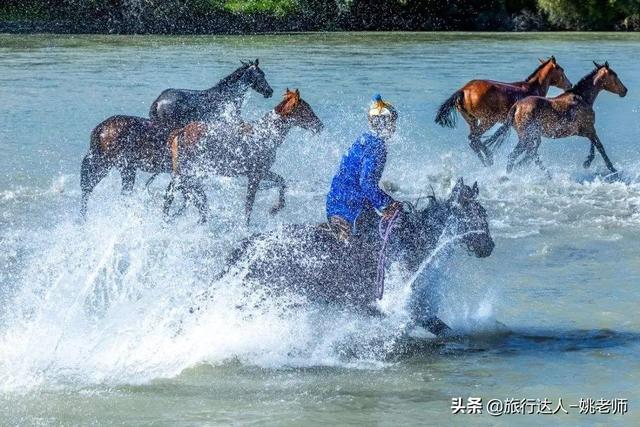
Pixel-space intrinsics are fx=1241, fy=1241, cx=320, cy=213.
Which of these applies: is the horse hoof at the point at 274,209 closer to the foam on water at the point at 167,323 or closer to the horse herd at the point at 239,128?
the horse herd at the point at 239,128

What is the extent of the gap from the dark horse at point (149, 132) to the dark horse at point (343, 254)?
17.3 feet

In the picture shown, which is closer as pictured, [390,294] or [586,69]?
[390,294]

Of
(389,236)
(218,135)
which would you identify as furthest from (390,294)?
(218,135)

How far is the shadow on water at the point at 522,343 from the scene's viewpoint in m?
8.20

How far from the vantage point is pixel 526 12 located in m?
45.5

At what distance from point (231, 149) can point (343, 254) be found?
4611 millimetres

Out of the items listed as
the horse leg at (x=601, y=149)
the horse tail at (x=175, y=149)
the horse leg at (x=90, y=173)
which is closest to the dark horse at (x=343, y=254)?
the horse tail at (x=175, y=149)

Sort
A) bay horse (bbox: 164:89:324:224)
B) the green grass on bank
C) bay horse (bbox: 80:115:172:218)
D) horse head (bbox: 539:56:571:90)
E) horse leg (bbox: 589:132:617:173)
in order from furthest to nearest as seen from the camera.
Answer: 1. the green grass on bank
2. horse head (bbox: 539:56:571:90)
3. horse leg (bbox: 589:132:617:173)
4. bay horse (bbox: 80:115:172:218)
5. bay horse (bbox: 164:89:324:224)

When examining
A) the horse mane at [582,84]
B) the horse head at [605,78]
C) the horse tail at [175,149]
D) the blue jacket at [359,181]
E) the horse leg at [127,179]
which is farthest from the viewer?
the horse head at [605,78]

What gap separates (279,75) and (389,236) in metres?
19.7

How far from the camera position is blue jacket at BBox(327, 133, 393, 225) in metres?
7.61

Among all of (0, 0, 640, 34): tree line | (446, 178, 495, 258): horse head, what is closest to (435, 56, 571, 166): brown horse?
(446, 178, 495, 258): horse head

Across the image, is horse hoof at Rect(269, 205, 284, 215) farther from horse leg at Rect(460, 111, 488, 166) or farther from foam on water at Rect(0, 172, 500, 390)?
horse leg at Rect(460, 111, 488, 166)

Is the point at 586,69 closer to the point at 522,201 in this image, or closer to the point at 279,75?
the point at 279,75
